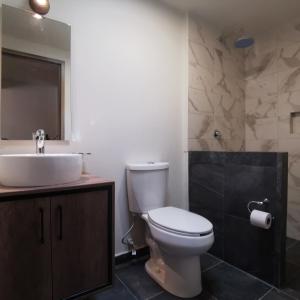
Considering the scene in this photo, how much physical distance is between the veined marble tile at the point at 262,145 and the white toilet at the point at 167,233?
4.25 ft

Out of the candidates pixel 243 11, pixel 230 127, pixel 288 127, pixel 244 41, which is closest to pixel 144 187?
pixel 230 127

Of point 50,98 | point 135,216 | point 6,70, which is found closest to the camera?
point 6,70

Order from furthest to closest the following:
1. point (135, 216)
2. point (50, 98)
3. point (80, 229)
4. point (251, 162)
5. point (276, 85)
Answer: point (276, 85)
point (135, 216)
point (251, 162)
point (50, 98)
point (80, 229)

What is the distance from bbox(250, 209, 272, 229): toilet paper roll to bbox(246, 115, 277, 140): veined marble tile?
1191mm

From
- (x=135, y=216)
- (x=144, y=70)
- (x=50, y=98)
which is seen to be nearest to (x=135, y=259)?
(x=135, y=216)

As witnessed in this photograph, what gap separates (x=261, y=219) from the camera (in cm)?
137

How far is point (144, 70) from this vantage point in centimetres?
180

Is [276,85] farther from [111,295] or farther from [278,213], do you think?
[111,295]

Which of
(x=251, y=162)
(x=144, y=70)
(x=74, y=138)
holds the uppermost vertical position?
(x=144, y=70)

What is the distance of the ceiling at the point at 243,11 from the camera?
188cm

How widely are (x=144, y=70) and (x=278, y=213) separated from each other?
142 centimetres

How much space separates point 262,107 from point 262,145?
41 cm

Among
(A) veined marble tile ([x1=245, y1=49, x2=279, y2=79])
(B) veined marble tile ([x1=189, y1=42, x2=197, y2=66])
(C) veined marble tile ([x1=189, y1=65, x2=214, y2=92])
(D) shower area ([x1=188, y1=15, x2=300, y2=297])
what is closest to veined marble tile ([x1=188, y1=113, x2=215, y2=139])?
(D) shower area ([x1=188, y1=15, x2=300, y2=297])

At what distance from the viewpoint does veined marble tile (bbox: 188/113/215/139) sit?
79.4 inches
